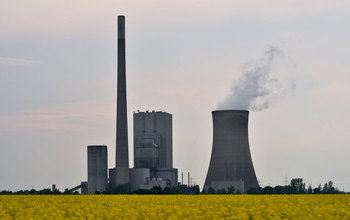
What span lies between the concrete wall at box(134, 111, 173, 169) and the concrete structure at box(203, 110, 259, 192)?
24998 millimetres

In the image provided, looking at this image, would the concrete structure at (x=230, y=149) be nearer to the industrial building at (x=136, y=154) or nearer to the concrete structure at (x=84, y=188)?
the industrial building at (x=136, y=154)

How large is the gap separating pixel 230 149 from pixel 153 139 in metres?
32.2

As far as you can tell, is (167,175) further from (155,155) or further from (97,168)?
(97,168)

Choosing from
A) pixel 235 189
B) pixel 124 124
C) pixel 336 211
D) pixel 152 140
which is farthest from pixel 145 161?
pixel 336 211

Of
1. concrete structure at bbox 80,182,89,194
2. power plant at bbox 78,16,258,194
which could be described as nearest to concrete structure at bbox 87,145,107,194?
power plant at bbox 78,16,258,194

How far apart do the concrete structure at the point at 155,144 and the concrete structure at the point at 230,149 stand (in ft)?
81.3

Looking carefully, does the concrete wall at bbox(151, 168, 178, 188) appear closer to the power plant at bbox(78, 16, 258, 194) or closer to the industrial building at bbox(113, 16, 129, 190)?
the power plant at bbox(78, 16, 258, 194)

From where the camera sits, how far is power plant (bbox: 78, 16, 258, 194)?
257 ft

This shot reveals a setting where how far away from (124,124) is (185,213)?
77495 mm

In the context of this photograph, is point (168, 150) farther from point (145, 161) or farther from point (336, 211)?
point (336, 211)

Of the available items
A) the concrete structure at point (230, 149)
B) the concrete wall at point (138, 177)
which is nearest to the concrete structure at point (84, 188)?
the concrete wall at point (138, 177)

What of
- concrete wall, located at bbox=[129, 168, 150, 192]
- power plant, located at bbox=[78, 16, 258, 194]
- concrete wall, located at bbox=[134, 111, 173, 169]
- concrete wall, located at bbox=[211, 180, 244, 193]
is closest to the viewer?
power plant, located at bbox=[78, 16, 258, 194]

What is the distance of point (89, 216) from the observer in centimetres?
1783

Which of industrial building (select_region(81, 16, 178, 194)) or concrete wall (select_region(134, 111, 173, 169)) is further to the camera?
concrete wall (select_region(134, 111, 173, 169))
